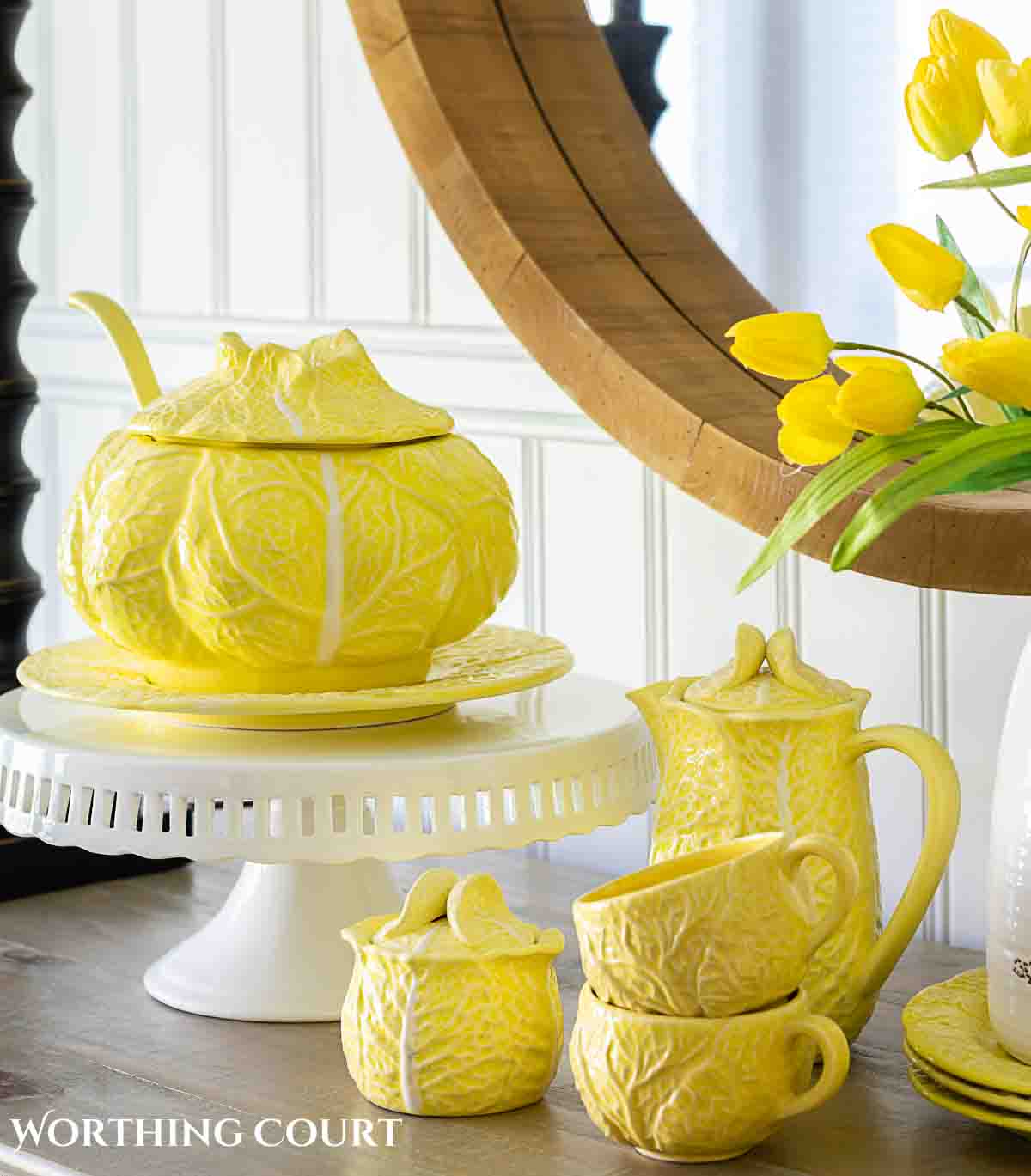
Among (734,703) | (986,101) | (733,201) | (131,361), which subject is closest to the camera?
(986,101)

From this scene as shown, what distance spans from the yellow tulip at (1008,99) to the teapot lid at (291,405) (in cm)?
28

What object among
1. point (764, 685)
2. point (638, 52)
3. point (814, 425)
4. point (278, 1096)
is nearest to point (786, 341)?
point (814, 425)

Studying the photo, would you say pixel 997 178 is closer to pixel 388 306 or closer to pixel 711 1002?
pixel 711 1002

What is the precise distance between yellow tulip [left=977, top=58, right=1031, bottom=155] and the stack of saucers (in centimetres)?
31

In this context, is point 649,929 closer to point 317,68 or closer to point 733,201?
point 733,201

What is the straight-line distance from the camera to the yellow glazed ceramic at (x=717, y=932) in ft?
1.97

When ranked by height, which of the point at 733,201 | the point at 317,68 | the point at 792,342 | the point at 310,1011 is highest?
the point at 317,68

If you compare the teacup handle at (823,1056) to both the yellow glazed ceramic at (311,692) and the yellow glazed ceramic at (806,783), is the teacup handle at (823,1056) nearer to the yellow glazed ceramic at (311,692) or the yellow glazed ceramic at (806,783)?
the yellow glazed ceramic at (806,783)

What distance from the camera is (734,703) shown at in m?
0.70

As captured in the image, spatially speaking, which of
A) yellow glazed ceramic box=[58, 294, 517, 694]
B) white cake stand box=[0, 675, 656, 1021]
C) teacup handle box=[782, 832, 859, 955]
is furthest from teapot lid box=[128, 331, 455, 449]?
teacup handle box=[782, 832, 859, 955]

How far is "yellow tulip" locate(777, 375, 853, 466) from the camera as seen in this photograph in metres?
0.56

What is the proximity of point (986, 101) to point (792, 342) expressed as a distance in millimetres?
86

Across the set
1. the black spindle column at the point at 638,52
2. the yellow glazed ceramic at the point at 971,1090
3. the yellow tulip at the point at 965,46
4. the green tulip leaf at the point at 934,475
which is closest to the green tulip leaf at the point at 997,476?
the green tulip leaf at the point at 934,475

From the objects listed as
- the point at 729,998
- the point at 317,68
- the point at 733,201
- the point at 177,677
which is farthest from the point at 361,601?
the point at 317,68
